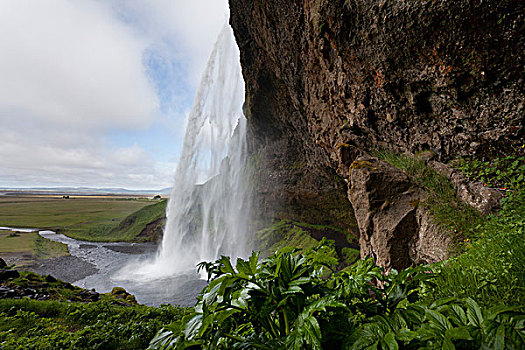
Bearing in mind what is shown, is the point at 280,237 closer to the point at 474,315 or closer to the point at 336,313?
the point at 336,313

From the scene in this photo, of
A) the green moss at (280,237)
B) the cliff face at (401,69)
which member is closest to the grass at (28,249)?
the green moss at (280,237)

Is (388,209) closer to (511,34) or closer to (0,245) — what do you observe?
(511,34)

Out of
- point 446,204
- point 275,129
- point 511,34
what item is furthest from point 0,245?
point 511,34

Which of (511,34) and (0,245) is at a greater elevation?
(511,34)

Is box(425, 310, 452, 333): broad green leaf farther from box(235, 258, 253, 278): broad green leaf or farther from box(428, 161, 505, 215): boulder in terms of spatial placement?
box(428, 161, 505, 215): boulder

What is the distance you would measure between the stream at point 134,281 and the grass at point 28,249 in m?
1.18

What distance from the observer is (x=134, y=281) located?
1255cm

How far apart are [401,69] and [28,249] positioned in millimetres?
27544

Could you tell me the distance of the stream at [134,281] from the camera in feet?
33.8

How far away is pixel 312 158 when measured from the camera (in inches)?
514

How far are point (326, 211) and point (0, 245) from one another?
89.9 feet

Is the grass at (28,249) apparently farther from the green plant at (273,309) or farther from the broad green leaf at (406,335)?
the broad green leaf at (406,335)

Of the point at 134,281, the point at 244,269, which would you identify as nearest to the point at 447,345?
the point at 244,269

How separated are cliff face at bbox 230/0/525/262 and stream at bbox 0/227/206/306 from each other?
358 inches
